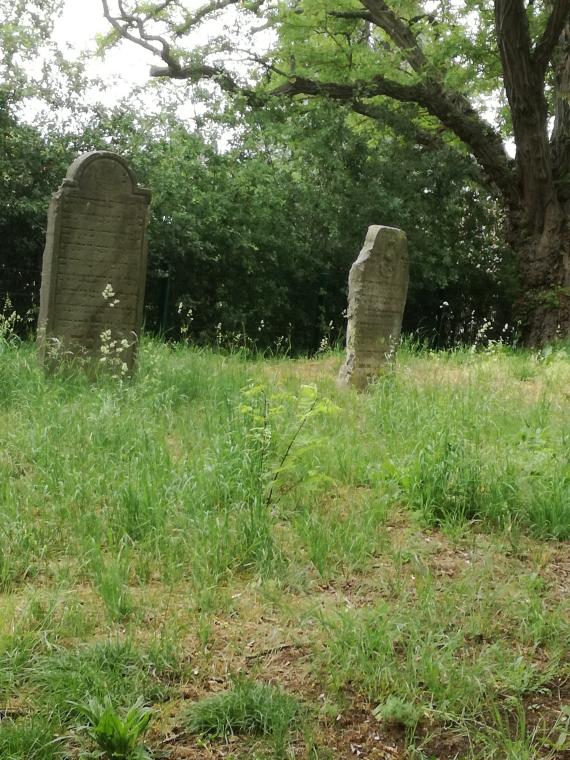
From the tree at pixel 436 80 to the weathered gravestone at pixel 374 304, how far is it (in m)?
5.81

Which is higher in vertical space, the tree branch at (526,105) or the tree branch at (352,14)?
the tree branch at (352,14)

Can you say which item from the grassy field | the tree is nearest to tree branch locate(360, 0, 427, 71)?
the tree

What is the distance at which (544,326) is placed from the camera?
14219 mm

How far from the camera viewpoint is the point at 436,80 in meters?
14.0

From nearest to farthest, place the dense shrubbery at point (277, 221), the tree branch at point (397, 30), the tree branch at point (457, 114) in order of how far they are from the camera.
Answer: the dense shrubbery at point (277, 221) < the tree branch at point (397, 30) < the tree branch at point (457, 114)

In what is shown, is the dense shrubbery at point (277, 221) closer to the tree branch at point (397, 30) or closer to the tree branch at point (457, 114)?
the tree branch at point (457, 114)

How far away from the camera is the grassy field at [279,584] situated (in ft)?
8.46

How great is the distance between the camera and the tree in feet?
45.4

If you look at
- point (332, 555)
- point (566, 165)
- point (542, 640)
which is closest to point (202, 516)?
point (332, 555)

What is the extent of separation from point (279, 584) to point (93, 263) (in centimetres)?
494

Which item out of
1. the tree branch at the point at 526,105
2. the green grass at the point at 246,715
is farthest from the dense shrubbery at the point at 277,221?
the green grass at the point at 246,715

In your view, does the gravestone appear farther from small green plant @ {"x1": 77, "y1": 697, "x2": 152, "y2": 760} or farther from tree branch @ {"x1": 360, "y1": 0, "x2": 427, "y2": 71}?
tree branch @ {"x1": 360, "y1": 0, "x2": 427, "y2": 71}

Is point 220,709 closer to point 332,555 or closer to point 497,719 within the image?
point 497,719

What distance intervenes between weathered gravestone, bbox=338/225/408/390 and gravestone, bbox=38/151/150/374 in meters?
2.35
